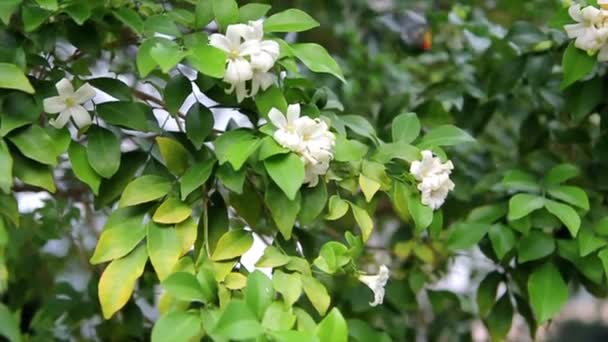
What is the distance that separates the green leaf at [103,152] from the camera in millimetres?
773

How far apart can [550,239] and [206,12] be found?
466 millimetres

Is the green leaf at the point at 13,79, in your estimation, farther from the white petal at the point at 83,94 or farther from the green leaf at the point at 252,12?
the green leaf at the point at 252,12

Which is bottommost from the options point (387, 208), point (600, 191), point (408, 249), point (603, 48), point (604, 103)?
point (387, 208)

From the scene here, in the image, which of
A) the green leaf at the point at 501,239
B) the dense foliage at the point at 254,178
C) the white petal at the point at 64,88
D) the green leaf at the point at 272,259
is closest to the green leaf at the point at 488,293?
the dense foliage at the point at 254,178

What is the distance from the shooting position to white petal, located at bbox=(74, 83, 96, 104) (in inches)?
30.5

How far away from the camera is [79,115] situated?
2.55 feet

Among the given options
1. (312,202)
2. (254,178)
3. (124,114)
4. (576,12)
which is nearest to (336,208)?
(312,202)

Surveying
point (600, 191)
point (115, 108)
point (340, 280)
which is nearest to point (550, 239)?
point (600, 191)

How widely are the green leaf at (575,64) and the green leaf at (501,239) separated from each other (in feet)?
0.60

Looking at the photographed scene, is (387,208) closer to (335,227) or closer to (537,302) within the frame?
(335,227)

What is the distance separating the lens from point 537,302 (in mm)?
879

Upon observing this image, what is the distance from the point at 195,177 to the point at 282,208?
0.30ft

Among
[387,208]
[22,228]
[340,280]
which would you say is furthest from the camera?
[387,208]

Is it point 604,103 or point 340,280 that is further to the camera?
point 340,280
